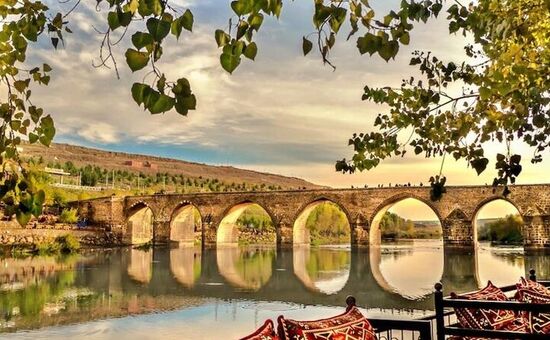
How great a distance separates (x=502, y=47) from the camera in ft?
13.6

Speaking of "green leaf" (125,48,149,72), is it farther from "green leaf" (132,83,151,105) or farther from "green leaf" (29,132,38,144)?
"green leaf" (29,132,38,144)

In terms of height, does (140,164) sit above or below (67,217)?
above

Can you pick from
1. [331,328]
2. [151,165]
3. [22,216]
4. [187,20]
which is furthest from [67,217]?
[151,165]

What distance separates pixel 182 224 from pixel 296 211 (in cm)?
1101

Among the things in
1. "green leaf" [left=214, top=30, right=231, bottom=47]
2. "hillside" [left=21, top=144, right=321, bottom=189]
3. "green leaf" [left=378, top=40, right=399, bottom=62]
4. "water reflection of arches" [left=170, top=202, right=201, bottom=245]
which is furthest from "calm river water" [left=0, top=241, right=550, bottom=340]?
"hillside" [left=21, top=144, right=321, bottom=189]

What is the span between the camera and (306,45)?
1.63 metres

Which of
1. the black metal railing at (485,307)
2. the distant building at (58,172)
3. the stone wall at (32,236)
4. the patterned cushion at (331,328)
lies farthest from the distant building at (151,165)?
the patterned cushion at (331,328)

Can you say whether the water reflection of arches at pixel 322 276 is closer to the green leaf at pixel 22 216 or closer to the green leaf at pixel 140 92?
the green leaf at pixel 22 216

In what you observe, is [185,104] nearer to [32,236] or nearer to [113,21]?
[113,21]

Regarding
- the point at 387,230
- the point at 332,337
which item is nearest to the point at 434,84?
the point at 332,337

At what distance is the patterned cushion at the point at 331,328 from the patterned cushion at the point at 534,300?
6.23 feet

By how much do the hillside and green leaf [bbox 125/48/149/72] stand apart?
106 meters

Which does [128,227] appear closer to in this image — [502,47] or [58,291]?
[58,291]

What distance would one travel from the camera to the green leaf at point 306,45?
163 cm
